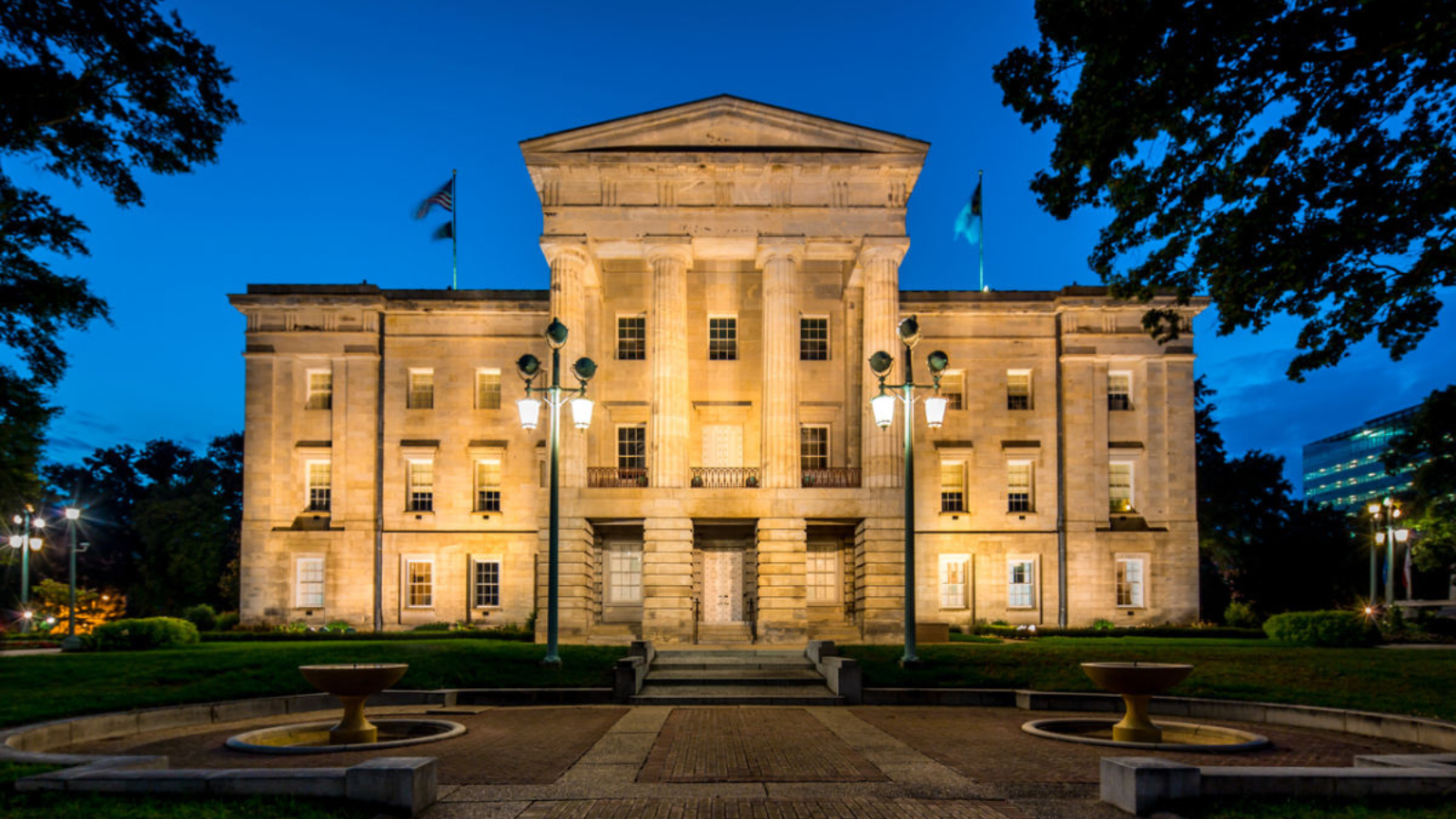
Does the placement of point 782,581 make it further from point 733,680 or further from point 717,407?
point 733,680

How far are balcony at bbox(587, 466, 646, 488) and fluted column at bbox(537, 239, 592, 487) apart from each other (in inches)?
42.1

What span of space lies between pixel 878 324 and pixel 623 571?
43.1 feet

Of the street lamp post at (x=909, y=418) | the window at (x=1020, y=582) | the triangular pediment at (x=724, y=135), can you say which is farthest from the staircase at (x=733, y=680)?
the triangular pediment at (x=724, y=135)

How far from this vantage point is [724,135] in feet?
116

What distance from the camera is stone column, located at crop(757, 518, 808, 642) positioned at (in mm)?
33344

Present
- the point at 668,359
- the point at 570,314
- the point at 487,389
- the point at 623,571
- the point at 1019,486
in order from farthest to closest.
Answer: the point at 487,389 → the point at 1019,486 → the point at 623,571 → the point at 570,314 → the point at 668,359

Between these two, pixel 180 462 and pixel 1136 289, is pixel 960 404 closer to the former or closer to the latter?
pixel 1136 289

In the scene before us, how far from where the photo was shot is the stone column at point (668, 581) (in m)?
33.2

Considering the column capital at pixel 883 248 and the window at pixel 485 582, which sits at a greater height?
the column capital at pixel 883 248

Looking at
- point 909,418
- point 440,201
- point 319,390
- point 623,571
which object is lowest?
point 623,571

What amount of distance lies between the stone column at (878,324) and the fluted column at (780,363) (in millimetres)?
2422

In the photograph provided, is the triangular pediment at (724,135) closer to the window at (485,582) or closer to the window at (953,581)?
the window at (953,581)

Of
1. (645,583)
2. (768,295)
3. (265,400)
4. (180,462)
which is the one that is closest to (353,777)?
(645,583)

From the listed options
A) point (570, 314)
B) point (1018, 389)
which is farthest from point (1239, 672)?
point (570, 314)
